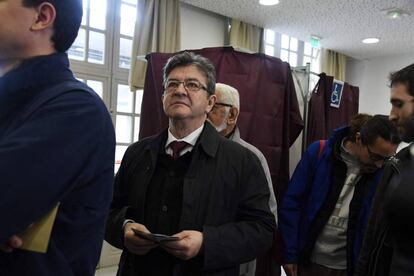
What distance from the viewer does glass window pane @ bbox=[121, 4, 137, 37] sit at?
4.09 meters

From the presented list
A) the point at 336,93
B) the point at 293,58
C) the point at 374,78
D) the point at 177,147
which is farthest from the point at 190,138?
the point at 374,78

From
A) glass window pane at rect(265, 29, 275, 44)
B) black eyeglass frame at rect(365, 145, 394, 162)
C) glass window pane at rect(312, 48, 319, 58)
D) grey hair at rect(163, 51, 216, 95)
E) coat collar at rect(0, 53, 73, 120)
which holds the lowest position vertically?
black eyeglass frame at rect(365, 145, 394, 162)

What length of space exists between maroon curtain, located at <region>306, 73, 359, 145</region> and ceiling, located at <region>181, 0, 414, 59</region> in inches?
48.7

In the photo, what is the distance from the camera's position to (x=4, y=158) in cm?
63

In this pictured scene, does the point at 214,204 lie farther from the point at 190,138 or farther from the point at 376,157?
the point at 376,157

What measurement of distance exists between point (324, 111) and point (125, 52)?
85.6 inches

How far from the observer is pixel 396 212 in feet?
2.73

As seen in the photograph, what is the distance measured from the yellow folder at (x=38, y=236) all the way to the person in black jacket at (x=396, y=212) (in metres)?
0.68

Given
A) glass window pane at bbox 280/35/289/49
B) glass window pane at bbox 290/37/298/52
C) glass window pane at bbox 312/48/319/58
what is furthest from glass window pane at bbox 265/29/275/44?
glass window pane at bbox 312/48/319/58

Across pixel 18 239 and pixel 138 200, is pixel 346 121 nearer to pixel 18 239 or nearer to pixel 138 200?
pixel 138 200

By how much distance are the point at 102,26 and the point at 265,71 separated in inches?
83.2

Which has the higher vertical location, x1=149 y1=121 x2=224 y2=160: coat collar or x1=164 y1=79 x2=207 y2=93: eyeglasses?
x1=164 y1=79 x2=207 y2=93: eyeglasses

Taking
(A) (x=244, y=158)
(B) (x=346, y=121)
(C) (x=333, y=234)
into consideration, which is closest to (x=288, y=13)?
(B) (x=346, y=121)

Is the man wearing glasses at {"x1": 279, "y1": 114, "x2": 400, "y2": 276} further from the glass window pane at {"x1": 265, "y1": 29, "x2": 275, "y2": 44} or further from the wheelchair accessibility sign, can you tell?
the glass window pane at {"x1": 265, "y1": 29, "x2": 275, "y2": 44}
